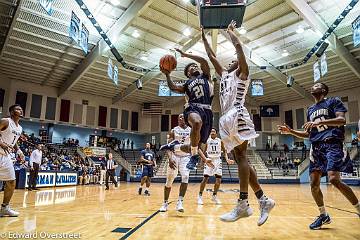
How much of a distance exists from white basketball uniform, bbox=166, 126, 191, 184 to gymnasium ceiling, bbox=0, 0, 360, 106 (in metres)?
9.25

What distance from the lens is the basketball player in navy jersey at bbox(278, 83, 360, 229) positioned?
3.55 metres

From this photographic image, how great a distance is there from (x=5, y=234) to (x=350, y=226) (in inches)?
153

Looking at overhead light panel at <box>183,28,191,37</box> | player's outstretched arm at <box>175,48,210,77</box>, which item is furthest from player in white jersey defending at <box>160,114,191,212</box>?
overhead light panel at <box>183,28,191,37</box>

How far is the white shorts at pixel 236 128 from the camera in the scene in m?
3.33

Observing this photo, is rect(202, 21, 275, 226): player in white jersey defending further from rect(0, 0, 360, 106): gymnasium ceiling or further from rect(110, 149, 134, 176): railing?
rect(110, 149, 134, 176): railing

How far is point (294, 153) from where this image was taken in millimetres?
25578

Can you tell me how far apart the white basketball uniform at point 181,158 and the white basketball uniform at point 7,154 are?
264 cm

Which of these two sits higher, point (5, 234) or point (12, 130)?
point (12, 130)

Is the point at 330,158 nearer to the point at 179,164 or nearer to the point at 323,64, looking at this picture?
the point at 179,164

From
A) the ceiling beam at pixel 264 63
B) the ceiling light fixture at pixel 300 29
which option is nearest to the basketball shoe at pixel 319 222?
the ceiling light fixture at pixel 300 29

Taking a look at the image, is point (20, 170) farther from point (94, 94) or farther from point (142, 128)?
point (142, 128)

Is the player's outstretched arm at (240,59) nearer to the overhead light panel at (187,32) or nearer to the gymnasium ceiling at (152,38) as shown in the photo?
the gymnasium ceiling at (152,38)

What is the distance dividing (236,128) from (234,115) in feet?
0.52

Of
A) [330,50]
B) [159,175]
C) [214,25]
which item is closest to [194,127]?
[214,25]
